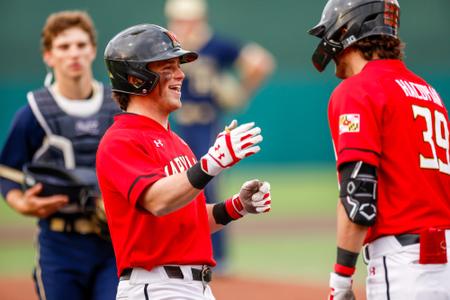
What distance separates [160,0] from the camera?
73.5 ft

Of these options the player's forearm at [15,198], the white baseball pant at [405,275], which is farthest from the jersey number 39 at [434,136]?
the player's forearm at [15,198]

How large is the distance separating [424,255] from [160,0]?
18975 mm

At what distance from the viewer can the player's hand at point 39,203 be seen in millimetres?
5707

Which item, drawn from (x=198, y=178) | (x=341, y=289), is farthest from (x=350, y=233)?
(x=198, y=178)

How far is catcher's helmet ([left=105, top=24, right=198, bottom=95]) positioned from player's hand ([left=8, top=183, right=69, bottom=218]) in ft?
4.68

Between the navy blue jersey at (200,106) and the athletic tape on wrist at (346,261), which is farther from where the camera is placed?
the navy blue jersey at (200,106)

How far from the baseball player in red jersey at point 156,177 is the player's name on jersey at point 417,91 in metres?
0.78

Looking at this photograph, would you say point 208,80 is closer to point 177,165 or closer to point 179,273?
point 177,165

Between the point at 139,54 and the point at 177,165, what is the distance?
585 millimetres

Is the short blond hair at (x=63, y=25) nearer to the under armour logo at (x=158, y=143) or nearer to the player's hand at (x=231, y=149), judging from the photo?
the under armour logo at (x=158, y=143)

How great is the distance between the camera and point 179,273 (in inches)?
167

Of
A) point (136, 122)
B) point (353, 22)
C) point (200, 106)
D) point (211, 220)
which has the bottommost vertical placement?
point (211, 220)

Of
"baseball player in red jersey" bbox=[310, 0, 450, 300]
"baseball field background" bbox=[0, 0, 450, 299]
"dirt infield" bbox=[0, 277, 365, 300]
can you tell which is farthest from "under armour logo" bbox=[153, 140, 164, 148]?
"baseball field background" bbox=[0, 0, 450, 299]

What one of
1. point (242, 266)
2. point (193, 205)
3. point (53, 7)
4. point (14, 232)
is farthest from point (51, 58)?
point (53, 7)
